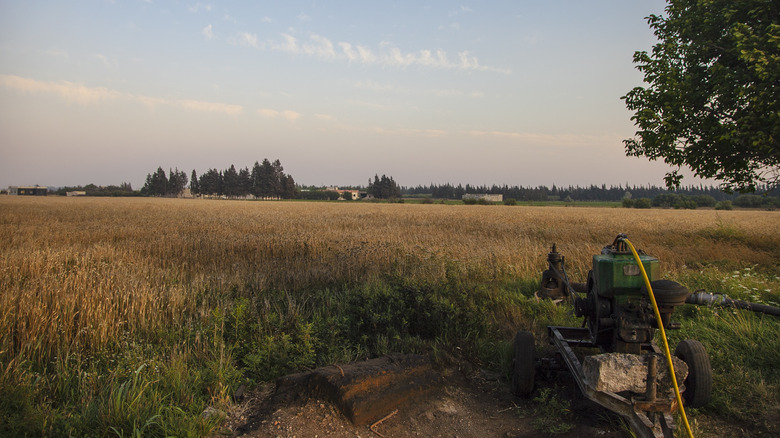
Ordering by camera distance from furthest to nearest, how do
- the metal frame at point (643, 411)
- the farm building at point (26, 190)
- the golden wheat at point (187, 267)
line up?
the farm building at point (26, 190)
the golden wheat at point (187, 267)
the metal frame at point (643, 411)

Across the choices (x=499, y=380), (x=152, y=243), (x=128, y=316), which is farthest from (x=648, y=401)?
(x=152, y=243)

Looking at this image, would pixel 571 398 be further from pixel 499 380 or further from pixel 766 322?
pixel 766 322

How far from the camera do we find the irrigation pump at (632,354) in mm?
2594

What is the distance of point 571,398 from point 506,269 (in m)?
4.49

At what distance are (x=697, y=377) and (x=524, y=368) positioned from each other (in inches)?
50.5

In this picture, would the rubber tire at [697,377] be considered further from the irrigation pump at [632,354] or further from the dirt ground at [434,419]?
the dirt ground at [434,419]

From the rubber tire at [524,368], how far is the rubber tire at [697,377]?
1165mm

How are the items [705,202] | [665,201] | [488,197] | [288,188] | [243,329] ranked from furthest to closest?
[288,188]
[488,197]
[705,202]
[665,201]
[243,329]

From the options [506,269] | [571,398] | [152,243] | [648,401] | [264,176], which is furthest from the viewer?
[264,176]

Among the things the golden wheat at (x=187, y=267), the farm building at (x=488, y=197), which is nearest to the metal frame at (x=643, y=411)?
the golden wheat at (x=187, y=267)

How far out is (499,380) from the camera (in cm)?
409

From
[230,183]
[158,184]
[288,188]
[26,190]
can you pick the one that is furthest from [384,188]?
[26,190]

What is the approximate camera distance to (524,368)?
3.59 meters

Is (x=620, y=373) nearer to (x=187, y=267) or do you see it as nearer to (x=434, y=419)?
(x=434, y=419)
